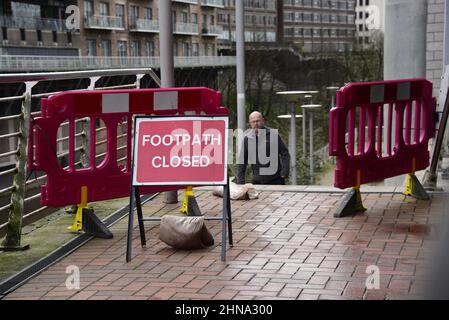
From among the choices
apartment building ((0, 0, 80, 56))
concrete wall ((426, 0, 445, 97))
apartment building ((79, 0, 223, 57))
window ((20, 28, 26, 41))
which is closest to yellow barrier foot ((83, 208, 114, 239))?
concrete wall ((426, 0, 445, 97))

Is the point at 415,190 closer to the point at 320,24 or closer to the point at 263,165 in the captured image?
the point at 263,165

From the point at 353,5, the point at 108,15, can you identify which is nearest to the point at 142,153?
the point at 353,5

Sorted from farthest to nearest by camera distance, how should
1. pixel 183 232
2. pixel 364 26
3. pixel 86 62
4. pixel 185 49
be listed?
pixel 185 49 → pixel 86 62 → pixel 364 26 → pixel 183 232

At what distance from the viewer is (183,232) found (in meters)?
6.21

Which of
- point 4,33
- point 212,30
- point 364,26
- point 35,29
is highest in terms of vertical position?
point 35,29

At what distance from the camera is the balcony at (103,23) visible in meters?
70.1

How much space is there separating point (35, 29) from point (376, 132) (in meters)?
58.6

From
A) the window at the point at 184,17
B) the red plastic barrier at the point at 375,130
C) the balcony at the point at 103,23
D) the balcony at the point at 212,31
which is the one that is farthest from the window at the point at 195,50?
the red plastic barrier at the point at 375,130

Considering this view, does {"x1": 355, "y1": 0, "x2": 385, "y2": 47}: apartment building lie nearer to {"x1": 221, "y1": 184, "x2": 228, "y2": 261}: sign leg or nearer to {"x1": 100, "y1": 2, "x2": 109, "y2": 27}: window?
{"x1": 100, "y1": 2, "x2": 109, "y2": 27}: window

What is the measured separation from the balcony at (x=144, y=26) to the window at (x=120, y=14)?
98 centimetres

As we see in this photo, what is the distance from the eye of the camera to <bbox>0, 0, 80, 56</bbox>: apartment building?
59938 mm

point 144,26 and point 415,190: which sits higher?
point 144,26

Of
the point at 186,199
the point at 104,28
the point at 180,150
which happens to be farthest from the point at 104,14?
the point at 180,150
